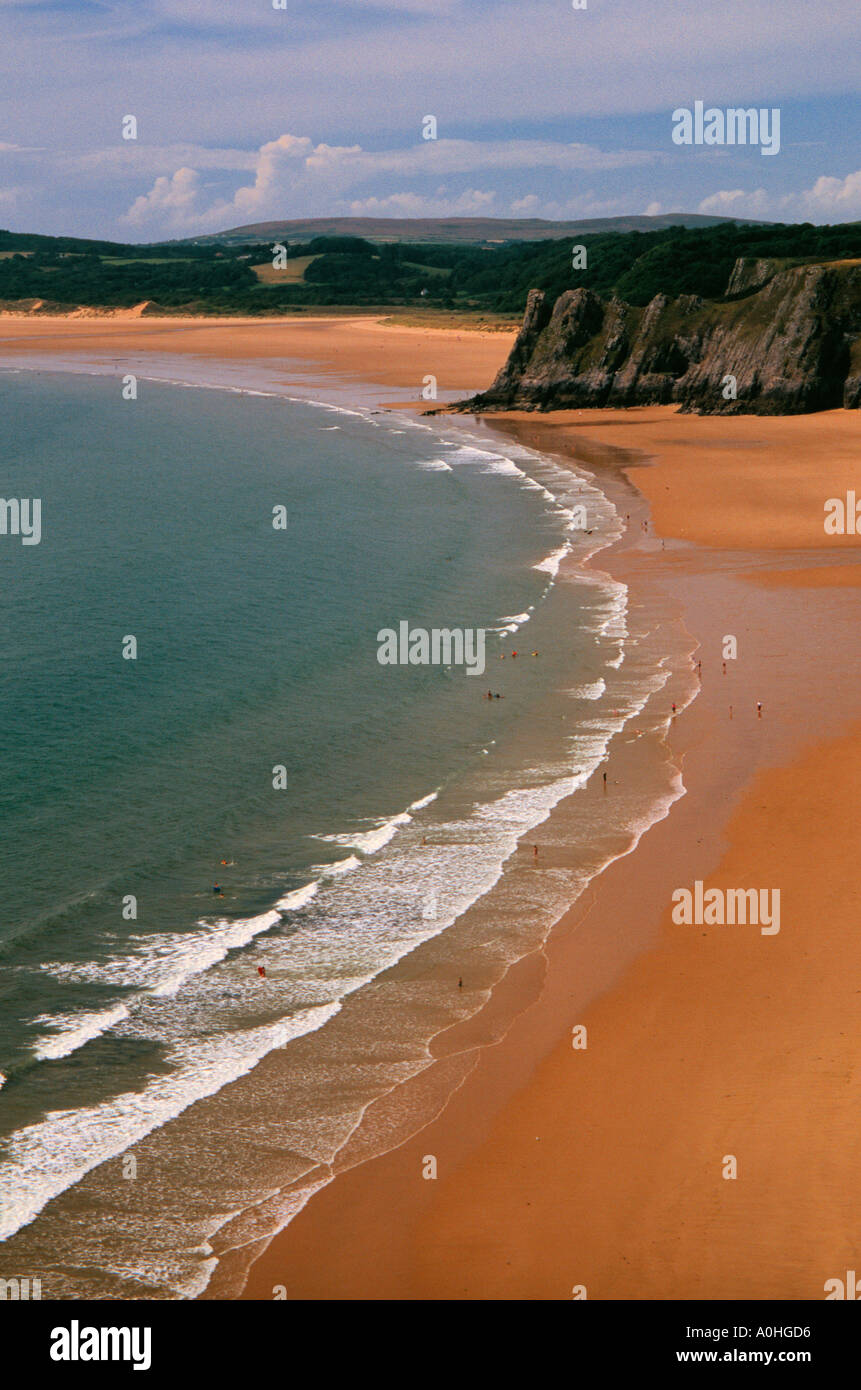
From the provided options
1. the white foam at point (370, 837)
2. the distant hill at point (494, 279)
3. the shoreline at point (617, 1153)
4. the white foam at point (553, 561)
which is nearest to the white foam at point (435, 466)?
the white foam at point (553, 561)

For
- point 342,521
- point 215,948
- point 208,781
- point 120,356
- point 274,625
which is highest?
point 120,356

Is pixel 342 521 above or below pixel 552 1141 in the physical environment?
above

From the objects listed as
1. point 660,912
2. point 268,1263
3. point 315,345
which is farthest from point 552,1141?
point 315,345

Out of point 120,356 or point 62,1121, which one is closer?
point 62,1121

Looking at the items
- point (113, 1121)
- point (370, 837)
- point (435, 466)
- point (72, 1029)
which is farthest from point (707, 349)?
point (113, 1121)

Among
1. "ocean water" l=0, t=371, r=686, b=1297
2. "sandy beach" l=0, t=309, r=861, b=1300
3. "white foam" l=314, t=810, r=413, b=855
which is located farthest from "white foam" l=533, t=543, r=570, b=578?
"white foam" l=314, t=810, r=413, b=855

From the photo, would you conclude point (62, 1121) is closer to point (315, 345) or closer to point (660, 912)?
point (660, 912)
